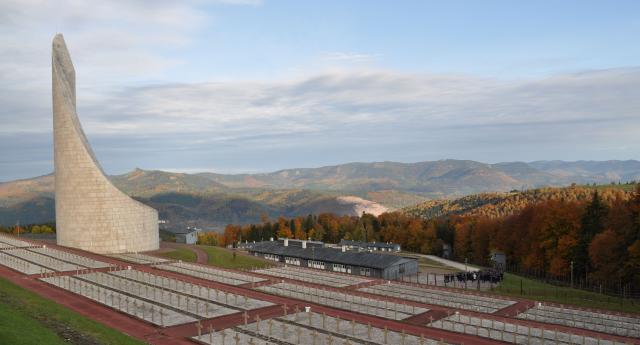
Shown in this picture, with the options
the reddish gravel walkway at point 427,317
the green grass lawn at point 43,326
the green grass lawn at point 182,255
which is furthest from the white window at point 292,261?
the green grass lawn at point 43,326

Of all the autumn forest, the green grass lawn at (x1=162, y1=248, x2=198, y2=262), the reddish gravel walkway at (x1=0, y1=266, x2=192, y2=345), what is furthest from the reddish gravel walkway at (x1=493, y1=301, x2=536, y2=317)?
the green grass lawn at (x1=162, y1=248, x2=198, y2=262)

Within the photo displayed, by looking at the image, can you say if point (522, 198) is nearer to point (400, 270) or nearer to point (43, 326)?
point (400, 270)

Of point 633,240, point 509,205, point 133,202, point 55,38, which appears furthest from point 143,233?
point 509,205

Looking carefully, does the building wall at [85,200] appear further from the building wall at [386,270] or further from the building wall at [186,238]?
the building wall at [186,238]

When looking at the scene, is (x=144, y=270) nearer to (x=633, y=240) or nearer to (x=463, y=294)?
(x=463, y=294)

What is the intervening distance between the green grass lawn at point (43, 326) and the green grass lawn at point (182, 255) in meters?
35.6

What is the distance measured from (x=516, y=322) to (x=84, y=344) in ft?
89.7

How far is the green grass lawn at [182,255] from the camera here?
7006cm

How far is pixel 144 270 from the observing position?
5662 cm

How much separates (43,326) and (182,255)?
1848 inches

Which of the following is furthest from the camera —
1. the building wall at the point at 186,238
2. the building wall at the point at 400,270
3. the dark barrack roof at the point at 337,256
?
the building wall at the point at 186,238

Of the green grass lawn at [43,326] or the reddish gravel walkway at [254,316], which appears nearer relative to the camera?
the green grass lawn at [43,326]

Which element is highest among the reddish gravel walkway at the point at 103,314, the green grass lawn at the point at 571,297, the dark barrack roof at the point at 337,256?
the reddish gravel walkway at the point at 103,314

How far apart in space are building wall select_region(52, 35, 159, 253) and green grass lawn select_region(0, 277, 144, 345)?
42.1 m
